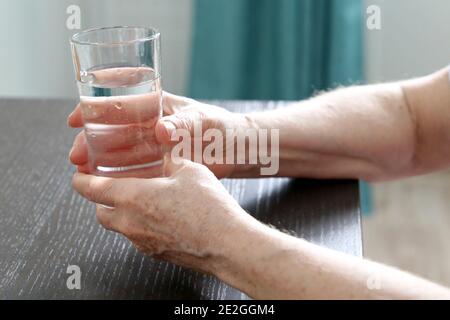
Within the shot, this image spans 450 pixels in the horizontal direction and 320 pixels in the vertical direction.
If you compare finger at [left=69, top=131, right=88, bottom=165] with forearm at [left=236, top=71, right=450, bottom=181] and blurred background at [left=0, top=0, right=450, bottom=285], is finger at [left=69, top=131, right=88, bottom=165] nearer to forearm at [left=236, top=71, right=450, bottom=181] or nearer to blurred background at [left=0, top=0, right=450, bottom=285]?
forearm at [left=236, top=71, right=450, bottom=181]

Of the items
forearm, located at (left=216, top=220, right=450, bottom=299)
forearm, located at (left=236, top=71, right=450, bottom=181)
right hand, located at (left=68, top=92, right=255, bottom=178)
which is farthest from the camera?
forearm, located at (left=236, top=71, right=450, bottom=181)

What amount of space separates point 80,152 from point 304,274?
0.39 m

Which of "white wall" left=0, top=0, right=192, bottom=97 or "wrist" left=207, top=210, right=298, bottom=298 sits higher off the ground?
"wrist" left=207, top=210, right=298, bottom=298

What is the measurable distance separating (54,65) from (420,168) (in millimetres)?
1722

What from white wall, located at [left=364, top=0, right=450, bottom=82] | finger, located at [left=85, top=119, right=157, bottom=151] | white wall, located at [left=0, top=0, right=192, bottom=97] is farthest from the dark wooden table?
white wall, located at [left=364, top=0, right=450, bottom=82]

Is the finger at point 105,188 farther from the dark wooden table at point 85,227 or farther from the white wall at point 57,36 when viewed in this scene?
the white wall at point 57,36

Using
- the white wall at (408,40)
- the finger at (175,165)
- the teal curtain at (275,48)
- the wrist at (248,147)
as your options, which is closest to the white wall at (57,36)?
the teal curtain at (275,48)

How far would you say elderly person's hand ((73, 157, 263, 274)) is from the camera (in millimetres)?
802

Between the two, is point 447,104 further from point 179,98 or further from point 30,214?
point 30,214

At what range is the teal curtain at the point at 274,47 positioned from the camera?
254 centimetres

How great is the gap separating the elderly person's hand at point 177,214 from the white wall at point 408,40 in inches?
76.5

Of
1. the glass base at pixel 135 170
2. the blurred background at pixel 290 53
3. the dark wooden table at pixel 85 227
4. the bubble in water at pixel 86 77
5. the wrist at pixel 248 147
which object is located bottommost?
the blurred background at pixel 290 53

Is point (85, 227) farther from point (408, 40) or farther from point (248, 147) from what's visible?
point (408, 40)

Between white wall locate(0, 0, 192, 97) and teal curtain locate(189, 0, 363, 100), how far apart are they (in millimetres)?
163
